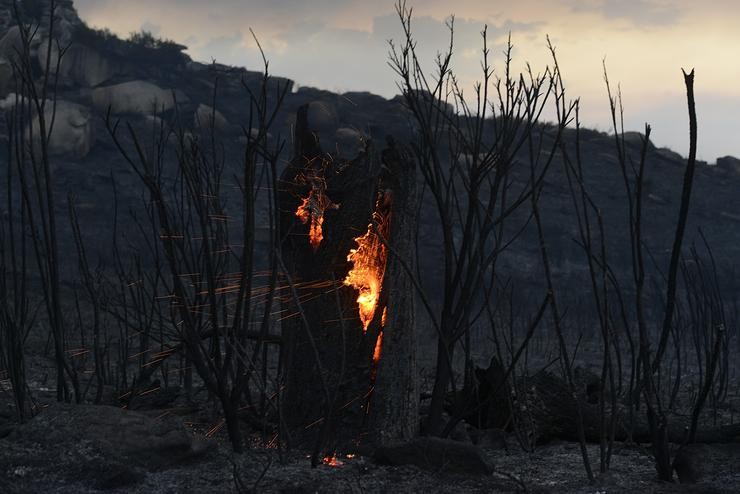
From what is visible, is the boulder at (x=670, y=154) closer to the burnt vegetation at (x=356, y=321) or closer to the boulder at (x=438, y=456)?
the burnt vegetation at (x=356, y=321)

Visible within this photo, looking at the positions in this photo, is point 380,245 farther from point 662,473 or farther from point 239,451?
point 662,473

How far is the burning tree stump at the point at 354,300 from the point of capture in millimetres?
4375

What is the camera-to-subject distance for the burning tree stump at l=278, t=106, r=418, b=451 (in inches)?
172

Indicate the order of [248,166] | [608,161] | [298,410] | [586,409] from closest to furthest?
[248,166] → [298,410] → [586,409] → [608,161]

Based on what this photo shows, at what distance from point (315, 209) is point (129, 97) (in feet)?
88.9

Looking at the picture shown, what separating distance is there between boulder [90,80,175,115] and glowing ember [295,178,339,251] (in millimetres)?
25702

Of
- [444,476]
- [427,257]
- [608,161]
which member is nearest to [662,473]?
[444,476]

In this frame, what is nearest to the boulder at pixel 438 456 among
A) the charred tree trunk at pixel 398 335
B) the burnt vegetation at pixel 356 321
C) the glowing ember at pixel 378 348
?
the burnt vegetation at pixel 356 321

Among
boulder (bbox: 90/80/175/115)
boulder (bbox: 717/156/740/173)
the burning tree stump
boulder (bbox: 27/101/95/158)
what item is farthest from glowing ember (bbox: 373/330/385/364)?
boulder (bbox: 717/156/740/173)

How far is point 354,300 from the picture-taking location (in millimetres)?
4508

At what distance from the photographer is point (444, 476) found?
3.69 meters

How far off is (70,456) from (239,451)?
858mm

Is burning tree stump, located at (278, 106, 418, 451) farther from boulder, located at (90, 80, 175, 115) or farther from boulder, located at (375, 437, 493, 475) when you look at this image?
boulder, located at (90, 80, 175, 115)

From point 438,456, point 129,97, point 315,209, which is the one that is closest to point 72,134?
point 129,97
